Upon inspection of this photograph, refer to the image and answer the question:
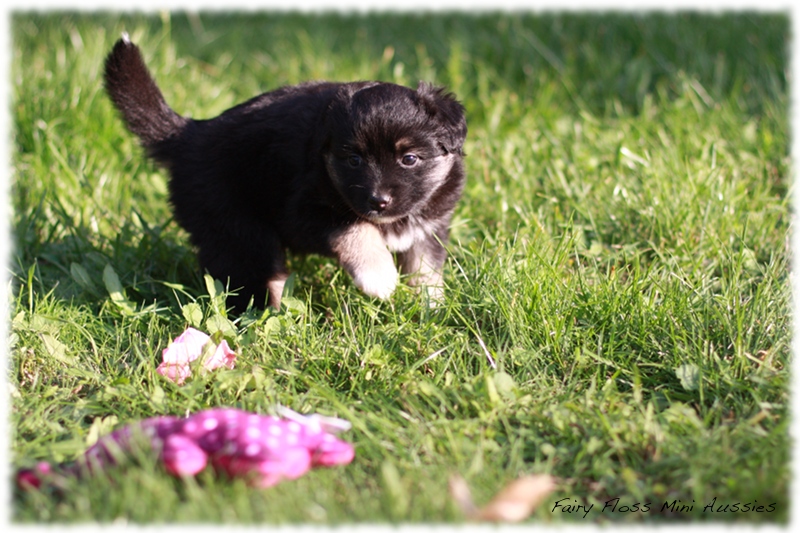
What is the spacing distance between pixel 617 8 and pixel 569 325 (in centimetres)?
341

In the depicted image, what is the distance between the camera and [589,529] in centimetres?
197

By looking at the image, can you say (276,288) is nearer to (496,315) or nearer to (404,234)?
(404,234)

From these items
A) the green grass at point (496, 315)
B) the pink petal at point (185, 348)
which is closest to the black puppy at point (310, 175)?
the green grass at point (496, 315)

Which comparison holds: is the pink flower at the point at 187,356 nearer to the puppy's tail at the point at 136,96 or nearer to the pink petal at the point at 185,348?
the pink petal at the point at 185,348

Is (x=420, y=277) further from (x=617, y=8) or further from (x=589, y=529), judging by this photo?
(x=617, y=8)

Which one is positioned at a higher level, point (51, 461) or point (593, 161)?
point (593, 161)

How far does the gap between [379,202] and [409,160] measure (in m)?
0.21

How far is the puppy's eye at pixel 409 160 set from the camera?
9.32ft

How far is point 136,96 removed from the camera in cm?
317

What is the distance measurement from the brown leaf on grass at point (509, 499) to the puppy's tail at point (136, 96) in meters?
1.93

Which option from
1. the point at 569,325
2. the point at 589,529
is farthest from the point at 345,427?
the point at 569,325

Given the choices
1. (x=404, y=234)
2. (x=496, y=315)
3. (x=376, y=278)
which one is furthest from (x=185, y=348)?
(x=496, y=315)

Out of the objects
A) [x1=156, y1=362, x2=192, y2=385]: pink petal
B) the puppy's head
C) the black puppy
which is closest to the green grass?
[x1=156, y1=362, x2=192, y2=385]: pink petal

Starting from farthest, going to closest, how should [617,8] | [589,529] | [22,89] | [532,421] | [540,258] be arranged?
1. [617,8]
2. [22,89]
3. [540,258]
4. [532,421]
5. [589,529]
